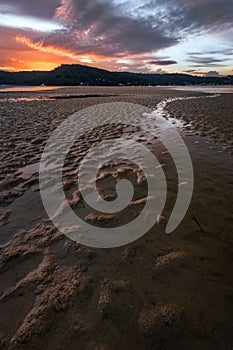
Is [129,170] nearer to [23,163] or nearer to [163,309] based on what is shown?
[23,163]

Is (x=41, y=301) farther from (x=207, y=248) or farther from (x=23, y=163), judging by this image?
(x=23, y=163)

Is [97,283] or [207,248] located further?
[207,248]

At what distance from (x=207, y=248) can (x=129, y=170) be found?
452cm

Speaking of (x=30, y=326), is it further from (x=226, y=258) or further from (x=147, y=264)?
(x=226, y=258)

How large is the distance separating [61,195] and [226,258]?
4586 mm

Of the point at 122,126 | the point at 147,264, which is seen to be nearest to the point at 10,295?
the point at 147,264

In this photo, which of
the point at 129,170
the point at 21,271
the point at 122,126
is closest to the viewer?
the point at 21,271

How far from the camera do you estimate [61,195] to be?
266 inches

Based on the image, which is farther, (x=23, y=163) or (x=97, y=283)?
(x=23, y=163)

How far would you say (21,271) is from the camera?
4074 mm

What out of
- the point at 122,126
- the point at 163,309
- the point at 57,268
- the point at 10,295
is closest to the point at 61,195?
the point at 57,268

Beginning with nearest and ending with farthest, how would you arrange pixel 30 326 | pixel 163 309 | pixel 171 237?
pixel 30 326
pixel 163 309
pixel 171 237

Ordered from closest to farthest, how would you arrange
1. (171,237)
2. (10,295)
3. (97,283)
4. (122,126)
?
(10,295) → (97,283) → (171,237) → (122,126)

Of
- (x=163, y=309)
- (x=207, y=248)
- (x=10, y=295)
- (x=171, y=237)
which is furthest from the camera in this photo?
(x=171, y=237)
